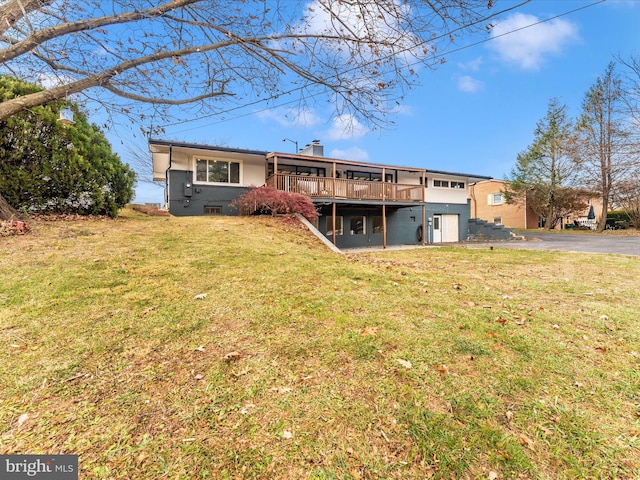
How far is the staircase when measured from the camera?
18750mm

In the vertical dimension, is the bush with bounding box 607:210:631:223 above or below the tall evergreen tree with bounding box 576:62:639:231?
below

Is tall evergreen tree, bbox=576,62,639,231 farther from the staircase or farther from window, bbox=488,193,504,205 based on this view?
window, bbox=488,193,504,205

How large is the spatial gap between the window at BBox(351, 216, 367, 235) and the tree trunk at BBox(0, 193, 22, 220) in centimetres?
1296

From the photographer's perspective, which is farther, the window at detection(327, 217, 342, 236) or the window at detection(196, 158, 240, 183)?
the window at detection(327, 217, 342, 236)

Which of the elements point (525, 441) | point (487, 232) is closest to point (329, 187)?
point (525, 441)

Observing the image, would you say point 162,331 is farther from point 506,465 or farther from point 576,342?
point 576,342

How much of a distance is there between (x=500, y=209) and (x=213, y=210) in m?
27.6

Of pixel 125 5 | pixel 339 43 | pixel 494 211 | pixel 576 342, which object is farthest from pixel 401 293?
pixel 494 211

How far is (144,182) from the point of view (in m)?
31.2

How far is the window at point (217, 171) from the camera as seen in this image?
42.5ft

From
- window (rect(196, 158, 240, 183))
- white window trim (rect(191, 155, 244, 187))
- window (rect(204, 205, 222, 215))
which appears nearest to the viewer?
white window trim (rect(191, 155, 244, 187))
